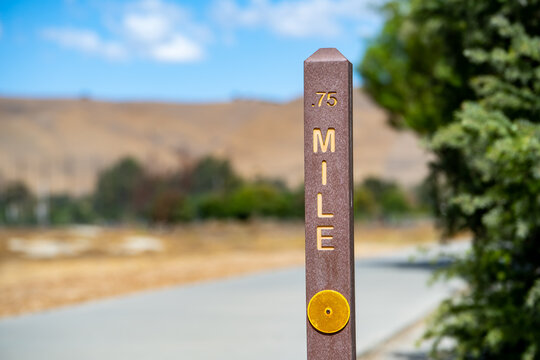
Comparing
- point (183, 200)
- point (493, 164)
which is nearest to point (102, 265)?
point (493, 164)

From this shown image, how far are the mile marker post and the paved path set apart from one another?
2.73 m

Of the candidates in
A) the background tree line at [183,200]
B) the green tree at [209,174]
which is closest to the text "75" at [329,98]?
the background tree line at [183,200]

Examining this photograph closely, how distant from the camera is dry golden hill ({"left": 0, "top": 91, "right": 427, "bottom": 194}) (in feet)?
404

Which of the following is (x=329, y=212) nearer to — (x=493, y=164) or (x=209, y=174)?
(x=493, y=164)

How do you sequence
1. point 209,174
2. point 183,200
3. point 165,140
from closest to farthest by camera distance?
point 183,200 → point 209,174 → point 165,140

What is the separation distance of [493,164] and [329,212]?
240 centimetres

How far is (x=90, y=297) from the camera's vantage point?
14570 millimetres

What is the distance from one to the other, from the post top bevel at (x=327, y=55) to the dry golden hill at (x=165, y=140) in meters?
112

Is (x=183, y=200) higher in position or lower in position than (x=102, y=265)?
higher

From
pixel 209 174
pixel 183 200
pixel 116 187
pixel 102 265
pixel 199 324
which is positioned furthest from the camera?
pixel 116 187

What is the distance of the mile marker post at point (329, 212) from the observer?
3.87m

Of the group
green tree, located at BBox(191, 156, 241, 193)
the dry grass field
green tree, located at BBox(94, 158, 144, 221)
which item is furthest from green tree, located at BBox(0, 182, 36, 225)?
the dry grass field

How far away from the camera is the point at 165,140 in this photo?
139375 millimetres

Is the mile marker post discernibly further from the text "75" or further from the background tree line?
the background tree line
